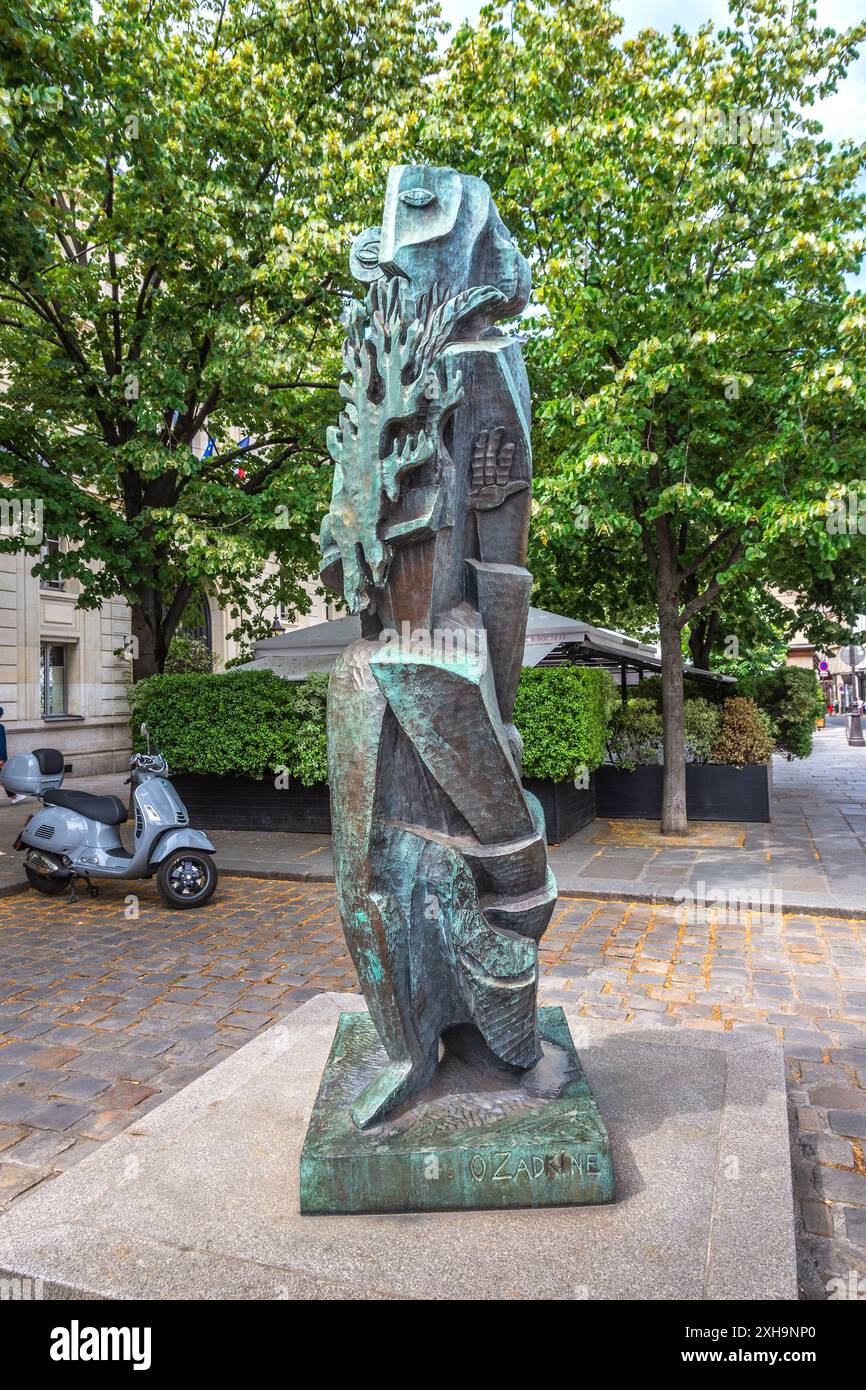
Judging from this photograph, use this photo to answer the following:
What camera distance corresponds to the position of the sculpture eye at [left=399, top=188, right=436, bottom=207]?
2.91 metres

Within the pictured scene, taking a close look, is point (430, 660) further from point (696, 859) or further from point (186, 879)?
point (696, 859)

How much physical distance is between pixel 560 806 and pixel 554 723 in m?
1.05

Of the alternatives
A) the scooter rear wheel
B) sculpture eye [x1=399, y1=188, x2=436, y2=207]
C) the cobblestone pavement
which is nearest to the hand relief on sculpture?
sculpture eye [x1=399, y1=188, x2=436, y2=207]

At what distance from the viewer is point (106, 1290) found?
2.29 m

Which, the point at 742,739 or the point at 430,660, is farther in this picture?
the point at 742,739

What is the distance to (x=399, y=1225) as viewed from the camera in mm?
2582

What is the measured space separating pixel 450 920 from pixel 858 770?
63.8 ft

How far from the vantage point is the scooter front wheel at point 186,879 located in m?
7.77

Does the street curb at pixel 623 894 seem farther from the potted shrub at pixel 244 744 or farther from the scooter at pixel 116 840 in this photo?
the potted shrub at pixel 244 744

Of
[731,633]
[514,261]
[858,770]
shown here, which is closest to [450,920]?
[514,261]

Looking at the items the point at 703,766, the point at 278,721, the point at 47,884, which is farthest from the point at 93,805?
the point at 703,766

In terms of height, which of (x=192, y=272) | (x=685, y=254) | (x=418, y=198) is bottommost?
(x=418, y=198)

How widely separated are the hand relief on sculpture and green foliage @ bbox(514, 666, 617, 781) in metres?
7.07

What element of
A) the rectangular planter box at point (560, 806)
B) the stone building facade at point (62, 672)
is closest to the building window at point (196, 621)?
the stone building facade at point (62, 672)
